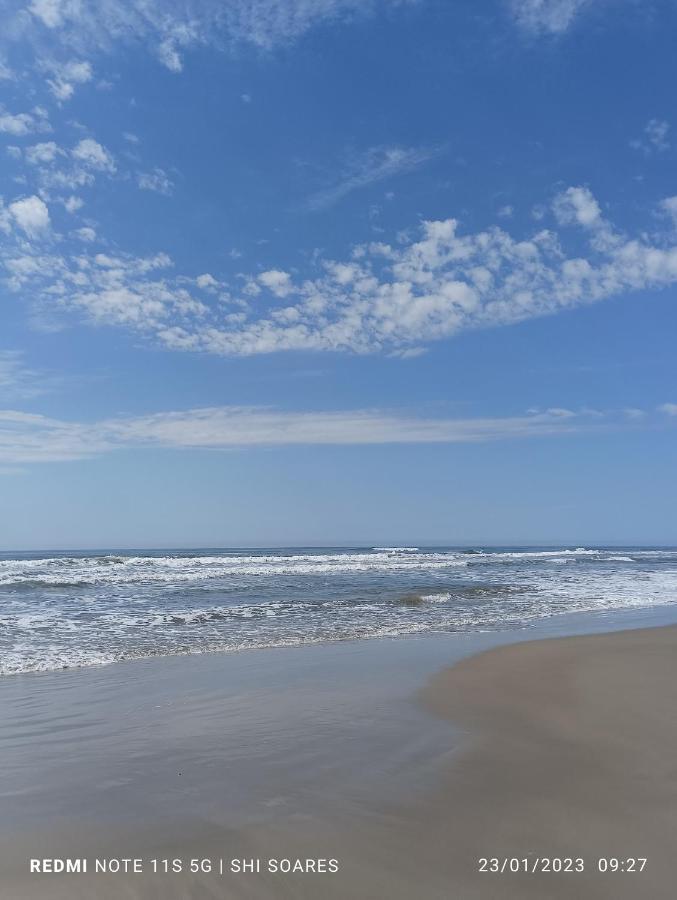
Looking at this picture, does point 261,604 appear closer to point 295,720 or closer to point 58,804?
point 295,720

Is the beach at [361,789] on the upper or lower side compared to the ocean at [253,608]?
upper

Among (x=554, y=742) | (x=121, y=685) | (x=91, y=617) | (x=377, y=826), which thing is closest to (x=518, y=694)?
(x=554, y=742)

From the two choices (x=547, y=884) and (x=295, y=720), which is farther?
(x=295, y=720)

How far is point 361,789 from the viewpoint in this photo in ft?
13.0

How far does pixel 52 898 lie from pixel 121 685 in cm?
468

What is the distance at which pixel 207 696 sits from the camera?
659cm

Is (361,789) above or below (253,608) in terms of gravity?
above

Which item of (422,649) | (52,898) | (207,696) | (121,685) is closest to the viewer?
(52,898)

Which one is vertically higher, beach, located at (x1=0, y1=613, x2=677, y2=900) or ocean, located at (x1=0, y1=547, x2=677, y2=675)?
beach, located at (x1=0, y1=613, x2=677, y2=900)

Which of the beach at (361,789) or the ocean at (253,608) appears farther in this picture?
the ocean at (253,608)

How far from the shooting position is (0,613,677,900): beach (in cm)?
295

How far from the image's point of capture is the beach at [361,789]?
9.68 ft

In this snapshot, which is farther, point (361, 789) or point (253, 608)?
point (253, 608)

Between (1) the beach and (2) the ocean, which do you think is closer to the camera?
(1) the beach
